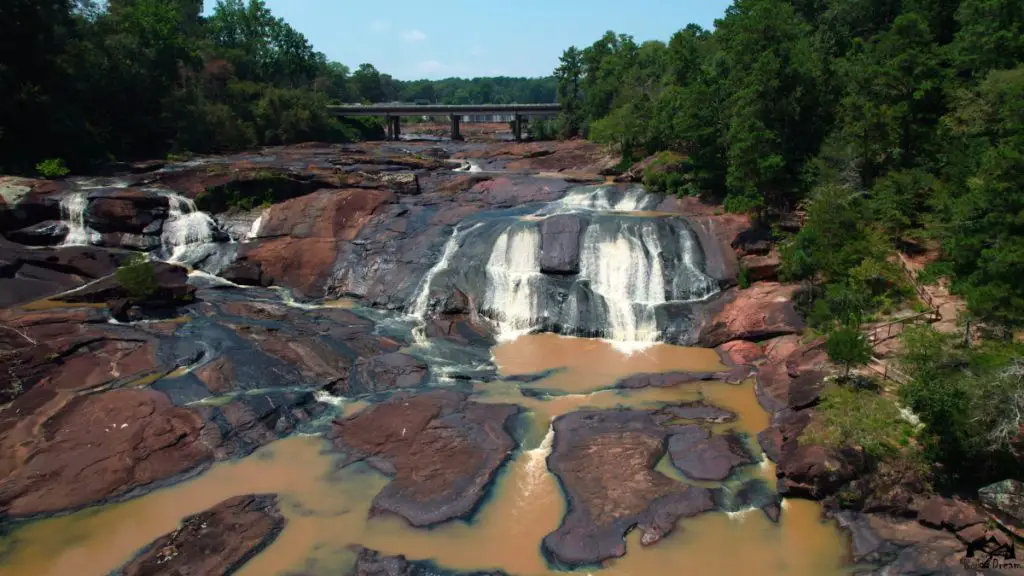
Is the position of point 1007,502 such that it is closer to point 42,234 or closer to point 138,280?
point 138,280

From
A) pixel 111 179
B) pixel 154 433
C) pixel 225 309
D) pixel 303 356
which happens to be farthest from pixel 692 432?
pixel 111 179

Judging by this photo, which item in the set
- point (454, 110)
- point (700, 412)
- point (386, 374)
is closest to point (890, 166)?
point (700, 412)

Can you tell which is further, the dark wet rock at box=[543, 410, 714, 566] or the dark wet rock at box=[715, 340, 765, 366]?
the dark wet rock at box=[715, 340, 765, 366]

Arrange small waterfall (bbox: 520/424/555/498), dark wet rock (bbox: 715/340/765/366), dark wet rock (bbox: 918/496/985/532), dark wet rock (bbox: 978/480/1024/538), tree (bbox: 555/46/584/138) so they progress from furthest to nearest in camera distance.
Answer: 1. tree (bbox: 555/46/584/138)
2. dark wet rock (bbox: 715/340/765/366)
3. small waterfall (bbox: 520/424/555/498)
4. dark wet rock (bbox: 918/496/985/532)
5. dark wet rock (bbox: 978/480/1024/538)

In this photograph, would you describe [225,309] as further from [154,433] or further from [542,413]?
[542,413]

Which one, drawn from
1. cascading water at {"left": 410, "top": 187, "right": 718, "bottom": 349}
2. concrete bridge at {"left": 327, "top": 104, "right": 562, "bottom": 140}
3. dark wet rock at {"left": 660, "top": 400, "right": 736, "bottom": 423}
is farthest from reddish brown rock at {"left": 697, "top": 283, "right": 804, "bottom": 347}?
concrete bridge at {"left": 327, "top": 104, "right": 562, "bottom": 140}

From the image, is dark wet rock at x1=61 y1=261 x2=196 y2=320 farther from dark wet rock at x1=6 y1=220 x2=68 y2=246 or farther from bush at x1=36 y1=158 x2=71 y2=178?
bush at x1=36 y1=158 x2=71 y2=178
